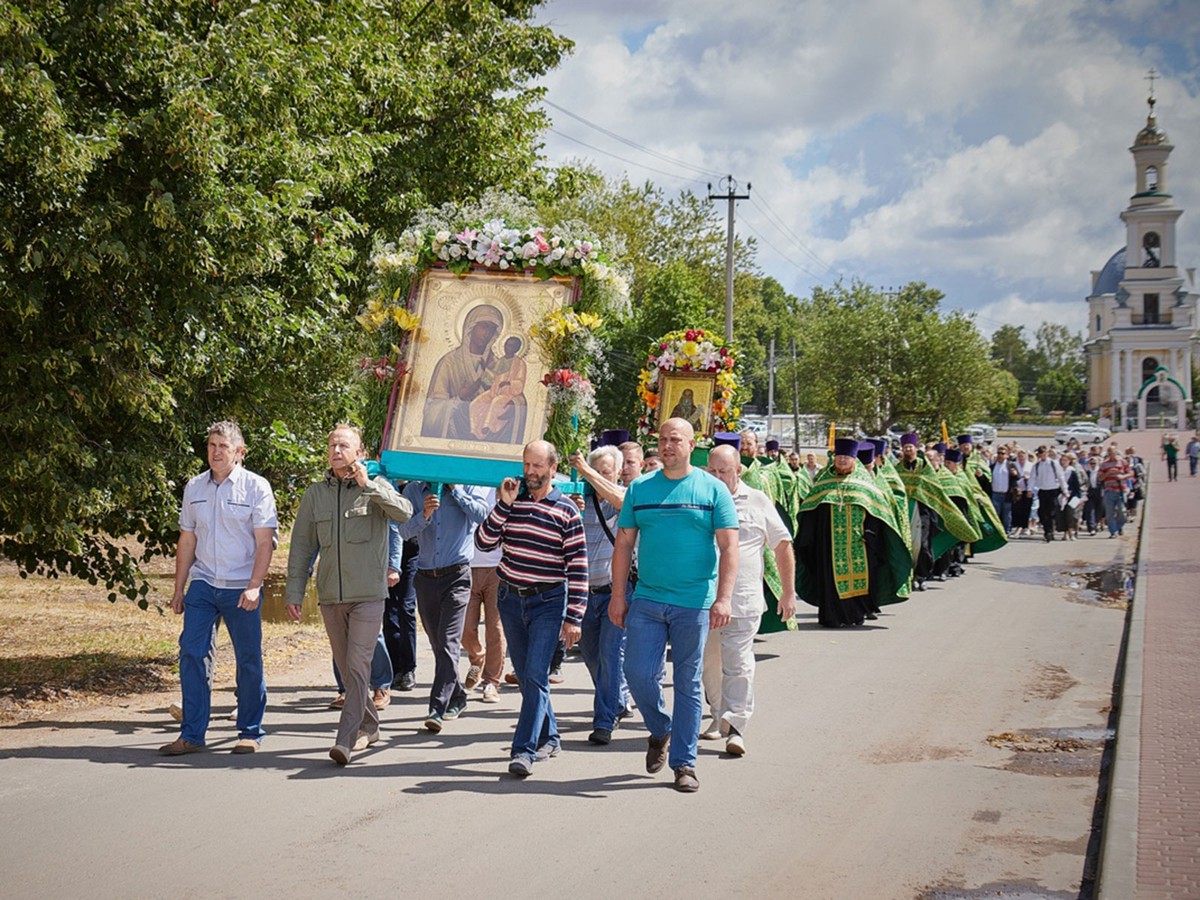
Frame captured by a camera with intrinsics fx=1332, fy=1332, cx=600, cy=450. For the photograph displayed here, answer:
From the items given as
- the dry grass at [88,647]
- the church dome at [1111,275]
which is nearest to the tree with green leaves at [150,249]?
the dry grass at [88,647]

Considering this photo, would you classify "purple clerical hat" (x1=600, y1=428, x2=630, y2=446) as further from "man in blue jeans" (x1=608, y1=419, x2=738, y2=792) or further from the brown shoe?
the brown shoe

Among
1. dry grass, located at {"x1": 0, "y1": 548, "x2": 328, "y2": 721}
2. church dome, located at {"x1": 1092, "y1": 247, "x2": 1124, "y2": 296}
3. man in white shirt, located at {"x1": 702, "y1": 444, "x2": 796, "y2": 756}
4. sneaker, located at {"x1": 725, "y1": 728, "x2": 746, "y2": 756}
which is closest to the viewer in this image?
sneaker, located at {"x1": 725, "y1": 728, "x2": 746, "y2": 756}

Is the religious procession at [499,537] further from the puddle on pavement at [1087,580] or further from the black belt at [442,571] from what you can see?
the puddle on pavement at [1087,580]

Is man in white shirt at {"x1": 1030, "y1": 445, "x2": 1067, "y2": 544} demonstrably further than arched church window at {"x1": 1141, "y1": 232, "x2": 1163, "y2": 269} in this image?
No

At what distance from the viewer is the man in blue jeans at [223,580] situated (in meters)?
8.10

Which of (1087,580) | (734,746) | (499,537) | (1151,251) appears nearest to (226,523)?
(499,537)

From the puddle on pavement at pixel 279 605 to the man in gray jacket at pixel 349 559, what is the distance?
5.87 m

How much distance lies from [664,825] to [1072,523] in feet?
82.9

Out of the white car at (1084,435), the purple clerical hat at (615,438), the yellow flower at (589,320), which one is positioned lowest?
the purple clerical hat at (615,438)

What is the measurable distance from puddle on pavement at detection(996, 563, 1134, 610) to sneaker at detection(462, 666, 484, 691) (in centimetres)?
938

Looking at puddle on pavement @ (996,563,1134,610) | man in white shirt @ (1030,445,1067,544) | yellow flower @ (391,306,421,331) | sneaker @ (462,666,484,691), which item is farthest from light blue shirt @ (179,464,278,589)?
man in white shirt @ (1030,445,1067,544)

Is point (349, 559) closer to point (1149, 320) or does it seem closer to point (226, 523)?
point (226, 523)

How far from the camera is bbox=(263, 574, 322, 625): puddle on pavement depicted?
15055 millimetres

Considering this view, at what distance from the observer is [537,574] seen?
7867 millimetres
